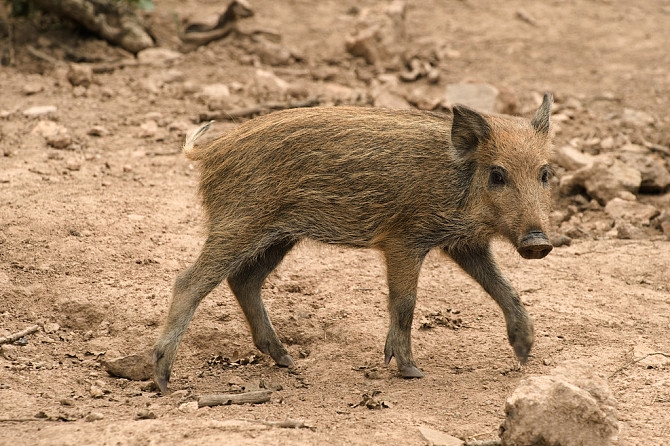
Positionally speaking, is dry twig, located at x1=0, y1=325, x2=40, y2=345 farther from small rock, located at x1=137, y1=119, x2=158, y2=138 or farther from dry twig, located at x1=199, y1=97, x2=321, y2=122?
dry twig, located at x1=199, y1=97, x2=321, y2=122

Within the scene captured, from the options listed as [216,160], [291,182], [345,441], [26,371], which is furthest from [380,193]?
[26,371]

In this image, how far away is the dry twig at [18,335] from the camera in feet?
19.7

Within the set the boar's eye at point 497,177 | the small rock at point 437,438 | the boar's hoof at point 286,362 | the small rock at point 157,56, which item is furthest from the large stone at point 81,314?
the small rock at point 157,56

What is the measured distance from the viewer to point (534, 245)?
5516mm

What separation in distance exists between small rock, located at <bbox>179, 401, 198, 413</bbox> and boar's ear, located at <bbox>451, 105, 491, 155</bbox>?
2.29 meters

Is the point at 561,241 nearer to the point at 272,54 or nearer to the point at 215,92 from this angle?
the point at 215,92

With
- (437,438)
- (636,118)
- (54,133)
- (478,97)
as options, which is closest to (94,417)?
(437,438)

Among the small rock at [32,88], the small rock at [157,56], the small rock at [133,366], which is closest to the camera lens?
the small rock at [133,366]

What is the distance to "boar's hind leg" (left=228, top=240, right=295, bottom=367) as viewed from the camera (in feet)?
20.9

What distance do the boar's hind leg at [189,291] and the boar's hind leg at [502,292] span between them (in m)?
1.58

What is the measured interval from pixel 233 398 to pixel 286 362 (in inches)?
35.4

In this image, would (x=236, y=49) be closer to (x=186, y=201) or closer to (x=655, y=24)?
(x=186, y=201)

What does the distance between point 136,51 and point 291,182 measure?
222 inches

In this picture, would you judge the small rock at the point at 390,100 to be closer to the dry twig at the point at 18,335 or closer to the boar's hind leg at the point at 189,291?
the boar's hind leg at the point at 189,291
